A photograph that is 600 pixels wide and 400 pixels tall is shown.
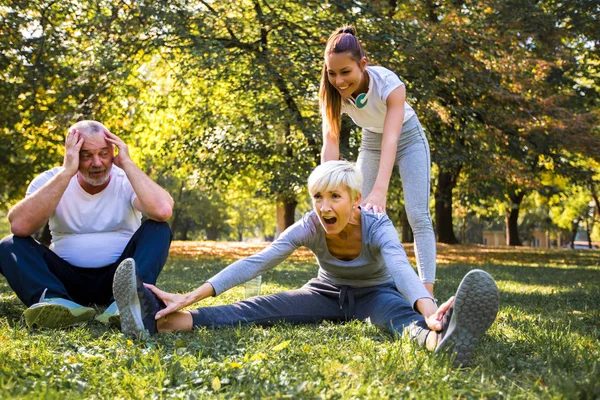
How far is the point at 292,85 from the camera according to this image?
12406 millimetres

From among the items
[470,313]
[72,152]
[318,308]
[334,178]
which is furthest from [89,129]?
[470,313]

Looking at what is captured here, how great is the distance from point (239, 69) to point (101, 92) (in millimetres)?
2998

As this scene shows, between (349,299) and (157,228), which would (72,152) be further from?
(349,299)

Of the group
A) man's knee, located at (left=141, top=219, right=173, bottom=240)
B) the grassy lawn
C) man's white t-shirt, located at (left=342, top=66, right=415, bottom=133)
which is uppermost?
man's white t-shirt, located at (left=342, top=66, right=415, bottom=133)

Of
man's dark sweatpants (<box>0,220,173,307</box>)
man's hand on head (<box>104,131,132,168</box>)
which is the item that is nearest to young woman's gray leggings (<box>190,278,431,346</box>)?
man's dark sweatpants (<box>0,220,173,307</box>)

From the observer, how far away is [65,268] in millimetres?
4383

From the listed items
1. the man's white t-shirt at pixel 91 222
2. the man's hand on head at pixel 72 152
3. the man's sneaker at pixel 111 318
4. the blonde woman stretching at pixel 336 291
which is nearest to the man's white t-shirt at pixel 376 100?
the blonde woman stretching at pixel 336 291

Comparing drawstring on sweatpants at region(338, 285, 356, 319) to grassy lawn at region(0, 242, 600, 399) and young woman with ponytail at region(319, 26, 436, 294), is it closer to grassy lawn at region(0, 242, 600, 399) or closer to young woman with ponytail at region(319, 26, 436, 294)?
grassy lawn at region(0, 242, 600, 399)

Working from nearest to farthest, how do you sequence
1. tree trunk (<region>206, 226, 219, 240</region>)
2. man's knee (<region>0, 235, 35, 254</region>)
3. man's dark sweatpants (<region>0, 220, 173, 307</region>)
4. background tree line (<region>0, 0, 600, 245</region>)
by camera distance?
man's dark sweatpants (<region>0, 220, 173, 307</region>), man's knee (<region>0, 235, 35, 254</region>), background tree line (<region>0, 0, 600, 245</region>), tree trunk (<region>206, 226, 219, 240</region>)

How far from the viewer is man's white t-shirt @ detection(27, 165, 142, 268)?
4.47m

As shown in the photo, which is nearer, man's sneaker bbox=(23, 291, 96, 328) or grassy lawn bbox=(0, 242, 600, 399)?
grassy lawn bbox=(0, 242, 600, 399)

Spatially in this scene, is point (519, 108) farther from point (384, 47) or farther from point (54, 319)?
point (54, 319)

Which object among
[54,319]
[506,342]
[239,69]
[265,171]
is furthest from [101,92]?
[506,342]

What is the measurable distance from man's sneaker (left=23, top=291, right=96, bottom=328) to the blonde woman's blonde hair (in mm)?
1537
